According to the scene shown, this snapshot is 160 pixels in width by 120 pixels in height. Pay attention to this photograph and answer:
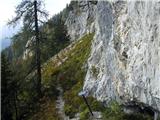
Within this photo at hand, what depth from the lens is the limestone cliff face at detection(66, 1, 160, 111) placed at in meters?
19.3

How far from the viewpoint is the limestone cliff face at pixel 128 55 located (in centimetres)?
1931

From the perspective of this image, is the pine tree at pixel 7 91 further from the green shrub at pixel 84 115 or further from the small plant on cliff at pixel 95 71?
the green shrub at pixel 84 115

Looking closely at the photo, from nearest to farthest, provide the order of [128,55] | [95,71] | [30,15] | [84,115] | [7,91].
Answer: [128,55]
[84,115]
[95,71]
[7,91]
[30,15]

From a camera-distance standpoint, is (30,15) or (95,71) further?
(30,15)

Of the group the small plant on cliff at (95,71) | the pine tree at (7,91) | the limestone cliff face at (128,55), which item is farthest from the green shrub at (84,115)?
Answer: the pine tree at (7,91)

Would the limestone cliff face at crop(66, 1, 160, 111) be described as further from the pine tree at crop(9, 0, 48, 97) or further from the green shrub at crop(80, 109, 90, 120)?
the pine tree at crop(9, 0, 48, 97)

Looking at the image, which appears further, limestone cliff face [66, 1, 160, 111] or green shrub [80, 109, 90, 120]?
green shrub [80, 109, 90, 120]

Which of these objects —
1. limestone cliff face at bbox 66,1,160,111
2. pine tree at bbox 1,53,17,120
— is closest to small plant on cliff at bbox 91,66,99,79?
limestone cliff face at bbox 66,1,160,111

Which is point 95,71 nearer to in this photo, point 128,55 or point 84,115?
point 84,115

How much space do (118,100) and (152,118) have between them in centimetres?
351

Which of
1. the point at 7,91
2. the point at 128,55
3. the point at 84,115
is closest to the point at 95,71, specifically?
the point at 84,115

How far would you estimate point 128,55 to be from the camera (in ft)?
74.3

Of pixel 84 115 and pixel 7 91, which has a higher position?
pixel 7 91

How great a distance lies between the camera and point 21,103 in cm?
3278
